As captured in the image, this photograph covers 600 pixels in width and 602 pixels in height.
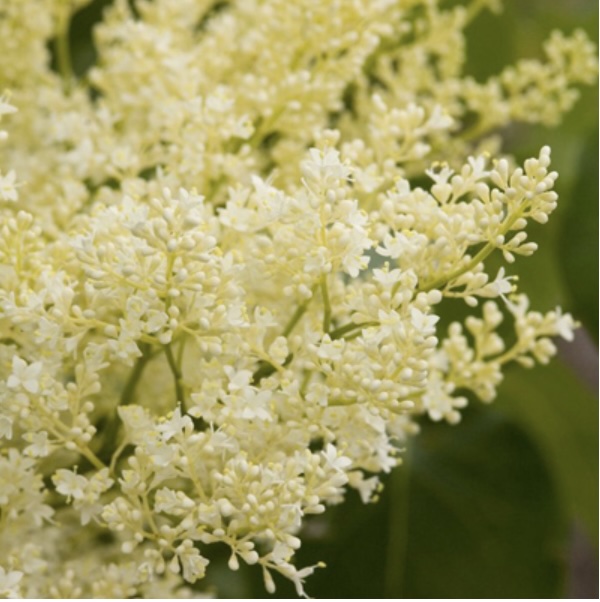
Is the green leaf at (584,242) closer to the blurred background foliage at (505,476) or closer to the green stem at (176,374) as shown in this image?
the blurred background foliage at (505,476)

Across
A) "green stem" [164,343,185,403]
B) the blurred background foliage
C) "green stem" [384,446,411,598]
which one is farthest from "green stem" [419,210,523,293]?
"green stem" [384,446,411,598]

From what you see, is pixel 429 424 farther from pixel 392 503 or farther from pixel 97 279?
pixel 97 279

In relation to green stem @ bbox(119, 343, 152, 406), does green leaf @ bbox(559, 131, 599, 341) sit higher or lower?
higher

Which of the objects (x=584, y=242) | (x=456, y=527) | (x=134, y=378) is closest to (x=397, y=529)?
(x=456, y=527)

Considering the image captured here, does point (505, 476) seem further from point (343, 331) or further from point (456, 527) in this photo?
point (343, 331)

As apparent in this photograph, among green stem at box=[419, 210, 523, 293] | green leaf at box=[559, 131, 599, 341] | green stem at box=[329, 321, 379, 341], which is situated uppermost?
green leaf at box=[559, 131, 599, 341]

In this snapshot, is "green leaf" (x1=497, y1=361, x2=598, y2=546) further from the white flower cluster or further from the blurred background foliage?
the white flower cluster

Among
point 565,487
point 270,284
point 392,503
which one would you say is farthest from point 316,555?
point 270,284

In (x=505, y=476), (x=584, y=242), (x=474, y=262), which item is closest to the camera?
(x=474, y=262)
